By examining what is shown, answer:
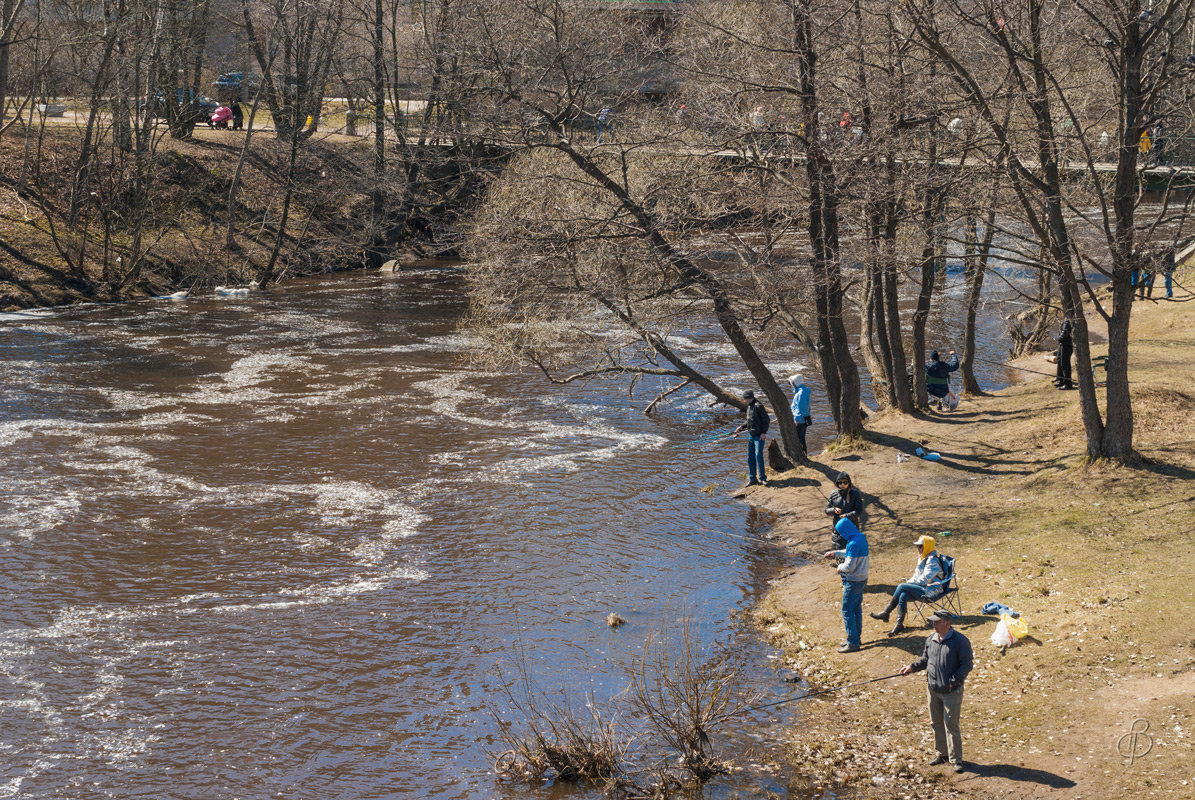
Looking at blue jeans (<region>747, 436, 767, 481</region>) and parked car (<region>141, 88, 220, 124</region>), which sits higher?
parked car (<region>141, 88, 220, 124</region>)

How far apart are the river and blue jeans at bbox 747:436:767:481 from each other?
83 centimetres

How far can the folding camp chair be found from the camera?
12.5 meters

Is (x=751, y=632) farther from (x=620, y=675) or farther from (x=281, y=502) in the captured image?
(x=281, y=502)

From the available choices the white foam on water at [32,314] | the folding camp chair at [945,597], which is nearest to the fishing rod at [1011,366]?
the folding camp chair at [945,597]

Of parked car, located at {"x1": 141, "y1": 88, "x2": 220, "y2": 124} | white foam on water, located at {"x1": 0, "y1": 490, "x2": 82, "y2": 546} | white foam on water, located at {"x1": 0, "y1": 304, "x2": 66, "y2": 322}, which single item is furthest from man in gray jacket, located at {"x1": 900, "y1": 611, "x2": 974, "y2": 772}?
parked car, located at {"x1": 141, "y1": 88, "x2": 220, "y2": 124}

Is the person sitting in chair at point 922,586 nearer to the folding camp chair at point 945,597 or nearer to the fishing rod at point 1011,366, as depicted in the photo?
the folding camp chair at point 945,597

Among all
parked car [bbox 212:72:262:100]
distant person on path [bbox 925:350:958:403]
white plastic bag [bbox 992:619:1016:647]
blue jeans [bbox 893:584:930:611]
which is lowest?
white plastic bag [bbox 992:619:1016:647]

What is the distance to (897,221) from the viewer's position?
1908 cm

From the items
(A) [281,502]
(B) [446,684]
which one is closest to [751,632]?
(B) [446,684]

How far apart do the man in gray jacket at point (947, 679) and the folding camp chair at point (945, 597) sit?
9.61 feet

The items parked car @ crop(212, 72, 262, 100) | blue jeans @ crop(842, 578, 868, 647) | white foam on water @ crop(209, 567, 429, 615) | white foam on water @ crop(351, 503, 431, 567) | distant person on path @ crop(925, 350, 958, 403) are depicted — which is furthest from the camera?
parked car @ crop(212, 72, 262, 100)

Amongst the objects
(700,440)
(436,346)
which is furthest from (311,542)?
(436,346)

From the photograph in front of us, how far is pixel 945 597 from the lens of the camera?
13.0 meters

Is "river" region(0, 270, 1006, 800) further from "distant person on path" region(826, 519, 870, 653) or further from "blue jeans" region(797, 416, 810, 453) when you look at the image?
"blue jeans" region(797, 416, 810, 453)
